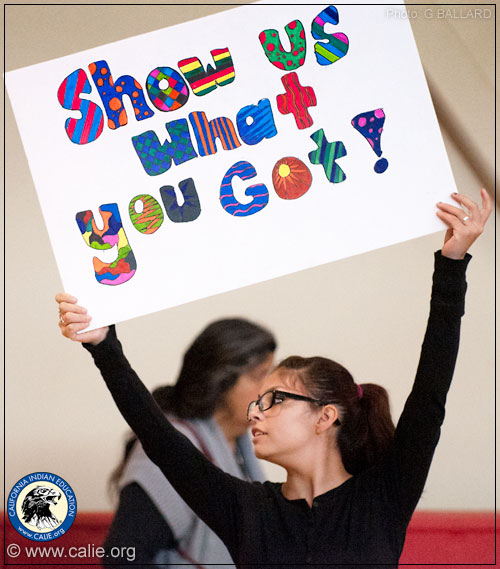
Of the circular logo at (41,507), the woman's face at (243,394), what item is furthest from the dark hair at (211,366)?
the circular logo at (41,507)

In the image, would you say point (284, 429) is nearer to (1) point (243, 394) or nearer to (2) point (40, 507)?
(1) point (243, 394)

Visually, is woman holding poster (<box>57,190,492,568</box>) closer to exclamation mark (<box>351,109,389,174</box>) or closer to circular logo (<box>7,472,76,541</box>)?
exclamation mark (<box>351,109,389,174</box>)

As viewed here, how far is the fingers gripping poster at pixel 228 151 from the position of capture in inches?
42.2

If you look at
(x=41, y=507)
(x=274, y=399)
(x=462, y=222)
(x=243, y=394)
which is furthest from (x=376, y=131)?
(x=41, y=507)

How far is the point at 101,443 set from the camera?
68.6 inches

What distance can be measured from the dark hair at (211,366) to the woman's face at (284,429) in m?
0.43

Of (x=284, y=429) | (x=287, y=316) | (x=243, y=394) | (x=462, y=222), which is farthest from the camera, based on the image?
(x=287, y=316)

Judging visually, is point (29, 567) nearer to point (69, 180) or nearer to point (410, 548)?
point (410, 548)

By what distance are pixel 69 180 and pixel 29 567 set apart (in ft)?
3.29

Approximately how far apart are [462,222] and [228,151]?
36 cm

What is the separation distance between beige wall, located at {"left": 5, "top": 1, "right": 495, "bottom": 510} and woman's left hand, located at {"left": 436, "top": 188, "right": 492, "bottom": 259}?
0.77 m

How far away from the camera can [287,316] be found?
5.88 ft

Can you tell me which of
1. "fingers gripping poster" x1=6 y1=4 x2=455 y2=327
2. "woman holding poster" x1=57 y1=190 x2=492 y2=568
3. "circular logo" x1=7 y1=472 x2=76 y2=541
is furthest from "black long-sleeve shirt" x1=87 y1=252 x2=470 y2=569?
"circular logo" x1=7 y1=472 x2=76 y2=541

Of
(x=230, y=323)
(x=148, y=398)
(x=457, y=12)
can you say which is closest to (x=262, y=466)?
(x=230, y=323)
